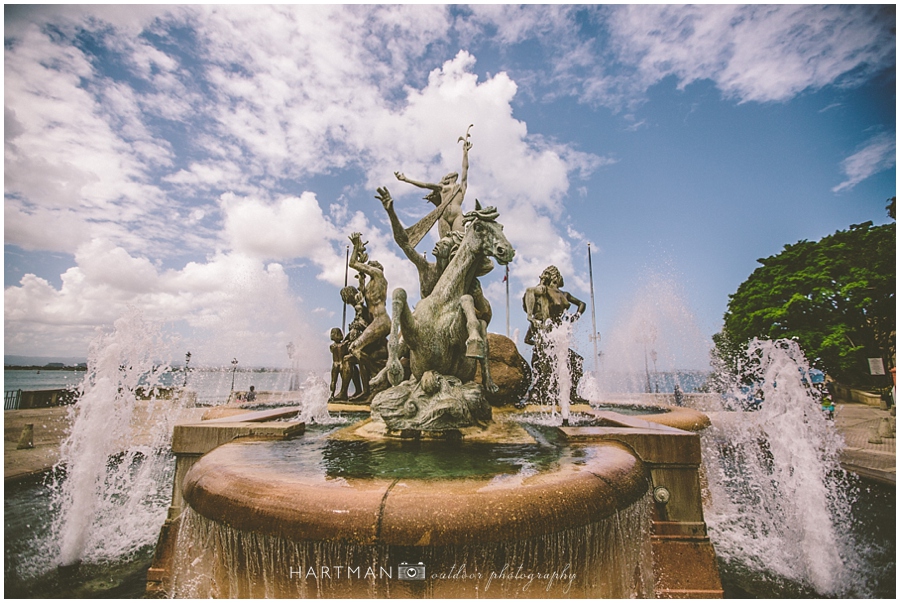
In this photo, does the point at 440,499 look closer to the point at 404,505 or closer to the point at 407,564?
the point at 404,505

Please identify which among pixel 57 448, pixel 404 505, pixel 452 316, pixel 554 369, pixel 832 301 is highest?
pixel 832 301

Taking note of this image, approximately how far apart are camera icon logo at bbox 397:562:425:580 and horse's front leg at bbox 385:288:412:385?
2.36 meters

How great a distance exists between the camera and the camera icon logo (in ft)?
7.19

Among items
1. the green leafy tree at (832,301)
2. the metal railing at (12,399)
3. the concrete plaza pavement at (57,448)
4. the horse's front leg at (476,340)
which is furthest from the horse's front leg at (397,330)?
the green leafy tree at (832,301)

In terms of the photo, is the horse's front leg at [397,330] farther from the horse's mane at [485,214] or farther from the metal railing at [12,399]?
the metal railing at [12,399]

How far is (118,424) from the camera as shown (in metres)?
5.11

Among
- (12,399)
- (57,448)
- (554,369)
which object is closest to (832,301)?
(554,369)

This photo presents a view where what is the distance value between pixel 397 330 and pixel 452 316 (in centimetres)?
61

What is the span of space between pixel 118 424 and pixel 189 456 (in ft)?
5.99

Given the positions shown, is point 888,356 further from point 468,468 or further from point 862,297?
point 468,468

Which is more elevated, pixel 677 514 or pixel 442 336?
pixel 442 336

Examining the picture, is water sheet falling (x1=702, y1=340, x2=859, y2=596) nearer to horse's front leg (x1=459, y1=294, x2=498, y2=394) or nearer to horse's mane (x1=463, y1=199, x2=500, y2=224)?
horse's front leg (x1=459, y1=294, x2=498, y2=394)

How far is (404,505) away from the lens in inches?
83.1

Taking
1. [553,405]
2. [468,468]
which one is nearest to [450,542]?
[468,468]
